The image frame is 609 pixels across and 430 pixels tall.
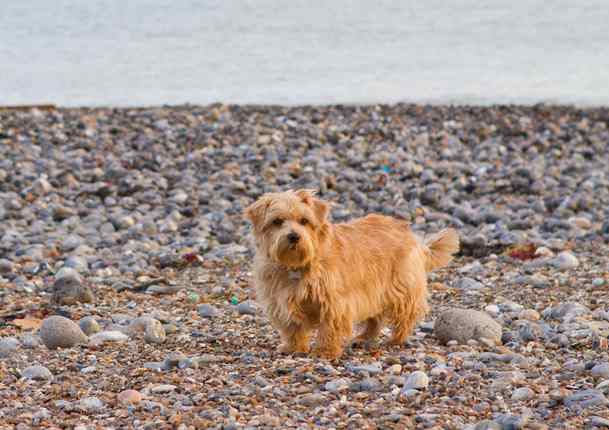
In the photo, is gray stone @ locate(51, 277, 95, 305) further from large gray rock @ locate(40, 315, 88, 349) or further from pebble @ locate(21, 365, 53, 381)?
pebble @ locate(21, 365, 53, 381)

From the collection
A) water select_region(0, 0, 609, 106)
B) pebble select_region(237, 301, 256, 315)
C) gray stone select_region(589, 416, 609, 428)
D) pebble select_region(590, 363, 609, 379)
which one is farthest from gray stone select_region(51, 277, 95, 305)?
water select_region(0, 0, 609, 106)

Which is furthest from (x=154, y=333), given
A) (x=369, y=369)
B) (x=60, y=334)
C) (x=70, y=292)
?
(x=369, y=369)

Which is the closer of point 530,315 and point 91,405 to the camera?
point 91,405

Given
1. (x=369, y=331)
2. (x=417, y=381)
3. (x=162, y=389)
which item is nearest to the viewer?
(x=417, y=381)

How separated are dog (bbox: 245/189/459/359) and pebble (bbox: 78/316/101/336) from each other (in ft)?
4.53

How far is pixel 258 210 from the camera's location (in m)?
6.75

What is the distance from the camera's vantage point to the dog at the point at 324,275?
6617 millimetres

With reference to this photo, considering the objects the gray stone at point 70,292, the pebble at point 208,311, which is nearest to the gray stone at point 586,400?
the pebble at point 208,311

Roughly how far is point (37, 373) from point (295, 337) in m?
1.63

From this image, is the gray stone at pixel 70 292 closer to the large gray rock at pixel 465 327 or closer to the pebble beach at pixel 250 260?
the pebble beach at pixel 250 260

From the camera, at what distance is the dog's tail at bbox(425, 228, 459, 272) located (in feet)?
25.7

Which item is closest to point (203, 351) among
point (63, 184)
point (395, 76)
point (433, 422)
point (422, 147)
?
point (433, 422)

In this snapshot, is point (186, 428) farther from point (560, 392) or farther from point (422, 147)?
point (422, 147)

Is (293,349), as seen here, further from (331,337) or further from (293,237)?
(293,237)
